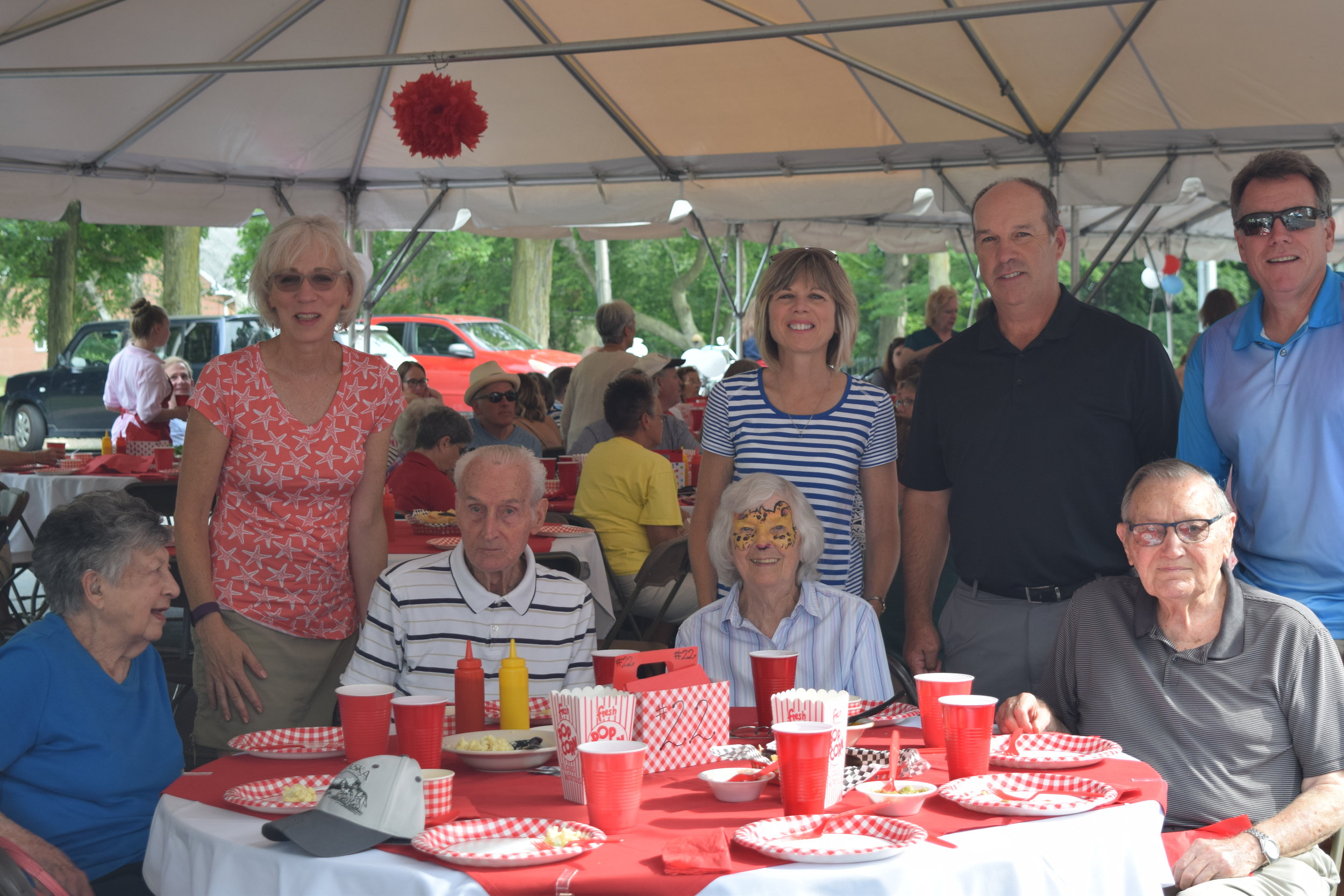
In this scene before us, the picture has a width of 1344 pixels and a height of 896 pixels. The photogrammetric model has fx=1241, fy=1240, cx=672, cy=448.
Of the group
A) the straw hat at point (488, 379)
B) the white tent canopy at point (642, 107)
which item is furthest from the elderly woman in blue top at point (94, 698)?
the straw hat at point (488, 379)

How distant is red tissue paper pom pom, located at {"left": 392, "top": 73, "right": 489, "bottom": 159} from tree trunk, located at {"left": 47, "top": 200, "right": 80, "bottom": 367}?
18128 mm

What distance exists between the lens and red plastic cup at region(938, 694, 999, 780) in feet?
6.66

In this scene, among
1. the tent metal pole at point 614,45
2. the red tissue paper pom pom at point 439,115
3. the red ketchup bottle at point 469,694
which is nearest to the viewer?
the red ketchup bottle at point 469,694

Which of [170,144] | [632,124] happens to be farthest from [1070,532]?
[170,144]

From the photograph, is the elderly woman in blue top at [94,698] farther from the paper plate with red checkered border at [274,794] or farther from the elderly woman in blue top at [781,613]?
the elderly woman in blue top at [781,613]

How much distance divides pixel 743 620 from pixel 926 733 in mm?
694

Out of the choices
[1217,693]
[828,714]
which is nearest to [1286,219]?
[1217,693]

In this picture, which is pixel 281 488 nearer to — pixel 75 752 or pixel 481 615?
pixel 481 615

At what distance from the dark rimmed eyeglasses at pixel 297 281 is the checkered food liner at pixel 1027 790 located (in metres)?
1.82

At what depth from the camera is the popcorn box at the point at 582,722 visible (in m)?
1.92

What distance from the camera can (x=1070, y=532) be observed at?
2969 millimetres

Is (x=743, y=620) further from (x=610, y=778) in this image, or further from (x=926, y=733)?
(x=610, y=778)

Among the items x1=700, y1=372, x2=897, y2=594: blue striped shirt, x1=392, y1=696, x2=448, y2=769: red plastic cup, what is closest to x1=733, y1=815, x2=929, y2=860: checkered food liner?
x1=392, y1=696, x2=448, y2=769: red plastic cup

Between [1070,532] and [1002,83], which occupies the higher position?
[1002,83]
